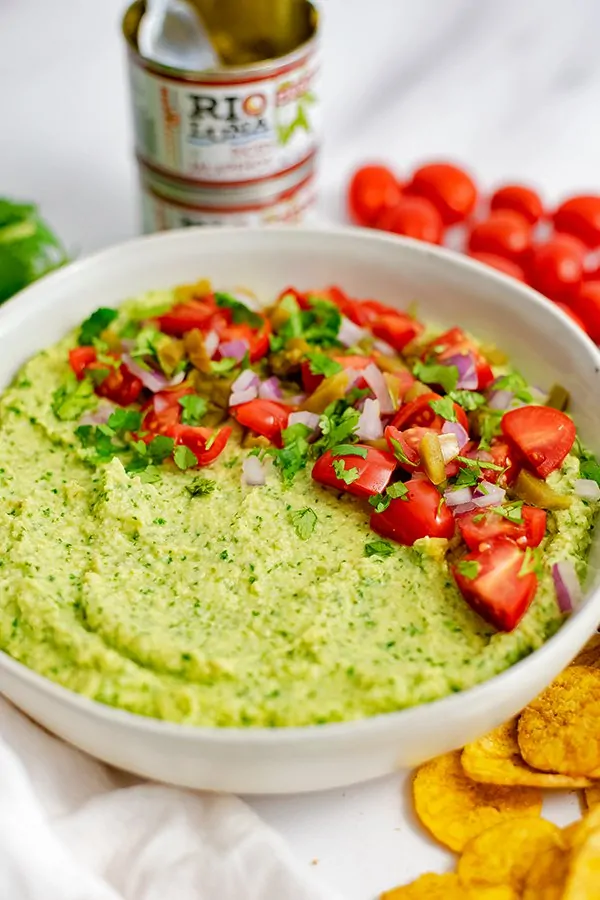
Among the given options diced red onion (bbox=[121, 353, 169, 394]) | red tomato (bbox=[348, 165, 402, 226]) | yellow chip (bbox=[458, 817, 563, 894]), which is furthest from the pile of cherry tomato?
yellow chip (bbox=[458, 817, 563, 894])

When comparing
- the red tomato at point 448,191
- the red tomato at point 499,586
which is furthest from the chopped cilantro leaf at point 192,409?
the red tomato at point 448,191

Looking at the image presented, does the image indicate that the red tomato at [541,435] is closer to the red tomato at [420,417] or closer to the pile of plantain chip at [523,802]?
the red tomato at [420,417]

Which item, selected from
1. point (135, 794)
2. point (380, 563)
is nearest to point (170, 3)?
point (380, 563)

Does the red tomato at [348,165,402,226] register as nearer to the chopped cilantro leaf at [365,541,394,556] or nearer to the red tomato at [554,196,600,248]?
the red tomato at [554,196,600,248]

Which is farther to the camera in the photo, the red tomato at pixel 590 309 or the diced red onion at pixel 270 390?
the red tomato at pixel 590 309

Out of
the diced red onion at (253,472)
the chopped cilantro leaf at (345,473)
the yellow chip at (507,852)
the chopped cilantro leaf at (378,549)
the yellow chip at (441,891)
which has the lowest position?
the yellow chip at (441,891)

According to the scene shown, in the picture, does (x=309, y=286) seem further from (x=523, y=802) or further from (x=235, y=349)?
(x=523, y=802)

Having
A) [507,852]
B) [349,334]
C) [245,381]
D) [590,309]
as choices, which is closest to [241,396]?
[245,381]
